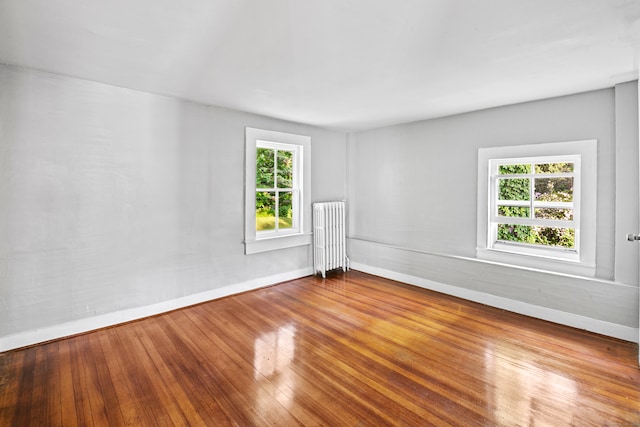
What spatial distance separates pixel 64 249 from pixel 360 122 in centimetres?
375

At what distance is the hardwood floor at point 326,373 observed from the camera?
5.99ft

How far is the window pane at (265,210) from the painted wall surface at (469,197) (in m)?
1.55

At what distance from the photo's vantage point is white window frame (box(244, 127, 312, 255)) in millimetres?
3977

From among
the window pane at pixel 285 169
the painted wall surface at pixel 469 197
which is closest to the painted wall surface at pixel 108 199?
the window pane at pixel 285 169

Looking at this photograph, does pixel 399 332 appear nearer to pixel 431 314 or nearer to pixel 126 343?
pixel 431 314

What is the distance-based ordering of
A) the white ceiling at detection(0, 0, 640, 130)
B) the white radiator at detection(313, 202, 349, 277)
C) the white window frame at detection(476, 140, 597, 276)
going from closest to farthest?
the white ceiling at detection(0, 0, 640, 130) → the white window frame at detection(476, 140, 597, 276) → the white radiator at detection(313, 202, 349, 277)

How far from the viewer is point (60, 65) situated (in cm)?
247

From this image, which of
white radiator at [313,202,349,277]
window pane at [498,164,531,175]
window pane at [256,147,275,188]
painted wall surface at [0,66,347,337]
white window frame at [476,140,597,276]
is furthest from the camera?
white radiator at [313,202,349,277]

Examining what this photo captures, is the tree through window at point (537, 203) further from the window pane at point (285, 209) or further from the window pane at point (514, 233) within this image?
the window pane at point (285, 209)

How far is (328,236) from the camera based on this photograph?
188 inches

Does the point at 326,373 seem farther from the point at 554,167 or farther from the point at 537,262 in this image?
the point at 554,167

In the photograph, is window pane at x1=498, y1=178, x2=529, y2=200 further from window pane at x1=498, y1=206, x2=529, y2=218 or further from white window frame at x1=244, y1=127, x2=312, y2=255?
white window frame at x1=244, y1=127, x2=312, y2=255

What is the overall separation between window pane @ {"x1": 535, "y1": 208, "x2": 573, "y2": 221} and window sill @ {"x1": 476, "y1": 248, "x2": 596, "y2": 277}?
0.45 meters

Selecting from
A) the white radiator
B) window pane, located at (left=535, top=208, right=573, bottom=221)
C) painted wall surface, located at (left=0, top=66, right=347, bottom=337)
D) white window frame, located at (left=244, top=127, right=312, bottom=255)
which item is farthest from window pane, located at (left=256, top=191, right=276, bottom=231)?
window pane, located at (left=535, top=208, right=573, bottom=221)
